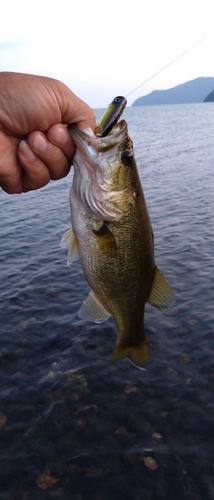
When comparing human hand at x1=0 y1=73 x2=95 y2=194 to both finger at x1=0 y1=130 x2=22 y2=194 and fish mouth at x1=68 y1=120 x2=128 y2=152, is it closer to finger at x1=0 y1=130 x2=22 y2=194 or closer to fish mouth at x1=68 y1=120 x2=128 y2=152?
finger at x1=0 y1=130 x2=22 y2=194

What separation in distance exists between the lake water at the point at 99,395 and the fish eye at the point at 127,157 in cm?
455

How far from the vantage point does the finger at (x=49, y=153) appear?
3529 millimetres

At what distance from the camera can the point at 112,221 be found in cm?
343

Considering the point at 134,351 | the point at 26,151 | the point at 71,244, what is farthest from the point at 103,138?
the point at 134,351

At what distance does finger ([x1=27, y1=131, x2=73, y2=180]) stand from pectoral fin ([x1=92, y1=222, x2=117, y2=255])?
78cm

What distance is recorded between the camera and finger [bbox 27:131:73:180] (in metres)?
3.53

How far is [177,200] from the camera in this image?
20.3 metres

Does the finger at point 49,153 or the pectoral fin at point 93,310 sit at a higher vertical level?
the finger at point 49,153

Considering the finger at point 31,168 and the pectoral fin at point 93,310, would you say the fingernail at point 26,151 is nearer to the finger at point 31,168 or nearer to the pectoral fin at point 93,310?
the finger at point 31,168

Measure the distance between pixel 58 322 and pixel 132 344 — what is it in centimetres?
578

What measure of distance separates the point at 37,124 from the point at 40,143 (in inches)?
6.3

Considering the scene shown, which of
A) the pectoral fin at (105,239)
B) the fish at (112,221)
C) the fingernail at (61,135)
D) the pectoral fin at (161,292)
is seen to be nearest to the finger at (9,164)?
Answer: the fingernail at (61,135)

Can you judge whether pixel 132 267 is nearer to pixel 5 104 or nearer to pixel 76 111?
pixel 76 111

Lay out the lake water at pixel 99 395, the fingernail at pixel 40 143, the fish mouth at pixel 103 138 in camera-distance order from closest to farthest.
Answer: the fish mouth at pixel 103 138, the fingernail at pixel 40 143, the lake water at pixel 99 395
